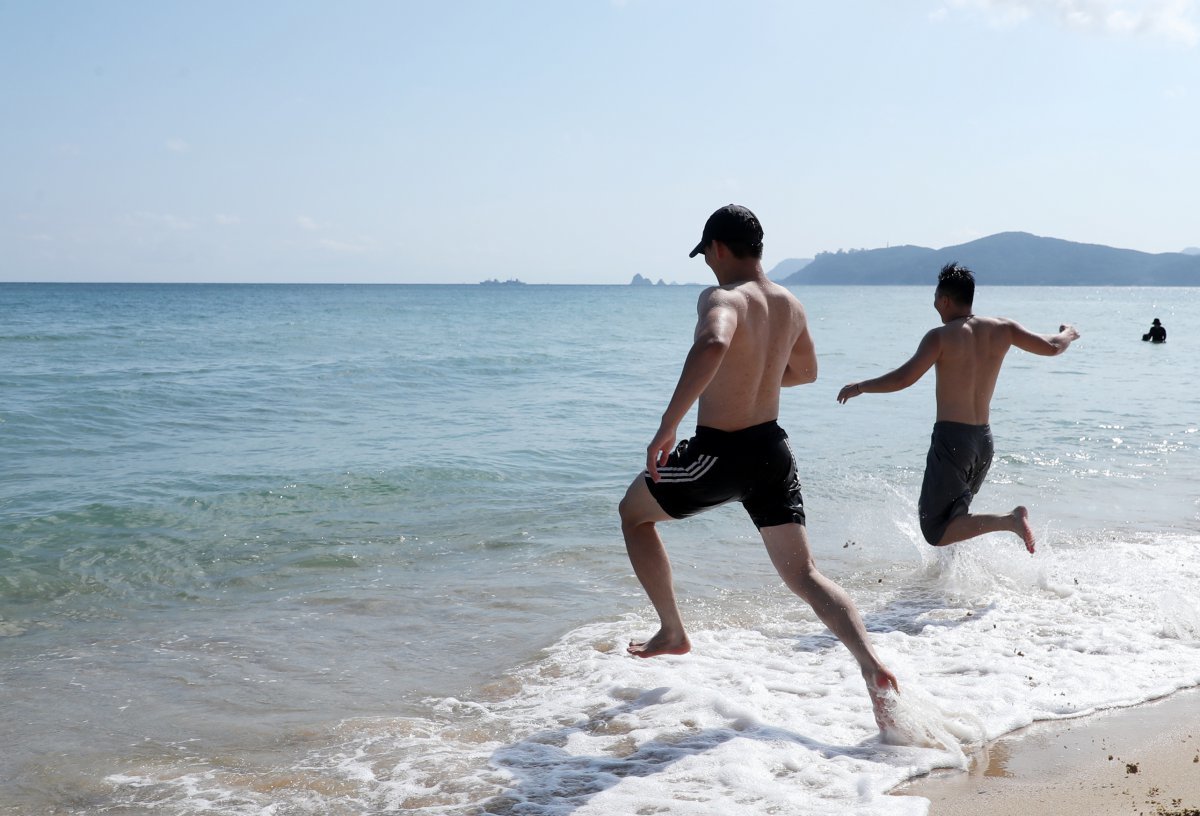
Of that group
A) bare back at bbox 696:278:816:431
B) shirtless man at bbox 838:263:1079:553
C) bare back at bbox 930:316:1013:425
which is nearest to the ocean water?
shirtless man at bbox 838:263:1079:553

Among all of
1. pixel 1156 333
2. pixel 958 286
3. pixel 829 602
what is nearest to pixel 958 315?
pixel 958 286

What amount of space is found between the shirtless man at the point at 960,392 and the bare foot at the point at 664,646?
2208 millimetres

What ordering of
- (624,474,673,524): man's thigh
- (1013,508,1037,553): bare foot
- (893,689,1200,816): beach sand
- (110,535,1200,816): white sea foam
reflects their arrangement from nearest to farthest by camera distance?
(893,689,1200,816): beach sand
(110,535,1200,816): white sea foam
(624,474,673,524): man's thigh
(1013,508,1037,553): bare foot

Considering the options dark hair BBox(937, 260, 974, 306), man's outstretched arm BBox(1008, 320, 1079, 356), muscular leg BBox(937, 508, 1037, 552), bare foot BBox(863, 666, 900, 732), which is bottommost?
bare foot BBox(863, 666, 900, 732)

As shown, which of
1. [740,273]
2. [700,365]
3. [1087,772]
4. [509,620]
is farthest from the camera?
[509,620]

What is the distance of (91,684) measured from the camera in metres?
4.73

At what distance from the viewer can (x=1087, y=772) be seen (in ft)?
11.4

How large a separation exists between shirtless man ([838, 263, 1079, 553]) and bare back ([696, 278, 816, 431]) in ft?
6.63

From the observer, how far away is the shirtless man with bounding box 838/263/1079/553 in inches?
224

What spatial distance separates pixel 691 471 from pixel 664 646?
90 centimetres

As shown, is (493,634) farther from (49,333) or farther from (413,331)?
(413,331)

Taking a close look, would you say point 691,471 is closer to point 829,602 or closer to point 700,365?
point 700,365

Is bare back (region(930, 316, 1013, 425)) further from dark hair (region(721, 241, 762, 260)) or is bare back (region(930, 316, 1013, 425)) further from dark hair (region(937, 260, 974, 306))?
dark hair (region(721, 241, 762, 260))

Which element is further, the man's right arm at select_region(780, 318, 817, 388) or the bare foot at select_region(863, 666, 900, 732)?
the man's right arm at select_region(780, 318, 817, 388)
